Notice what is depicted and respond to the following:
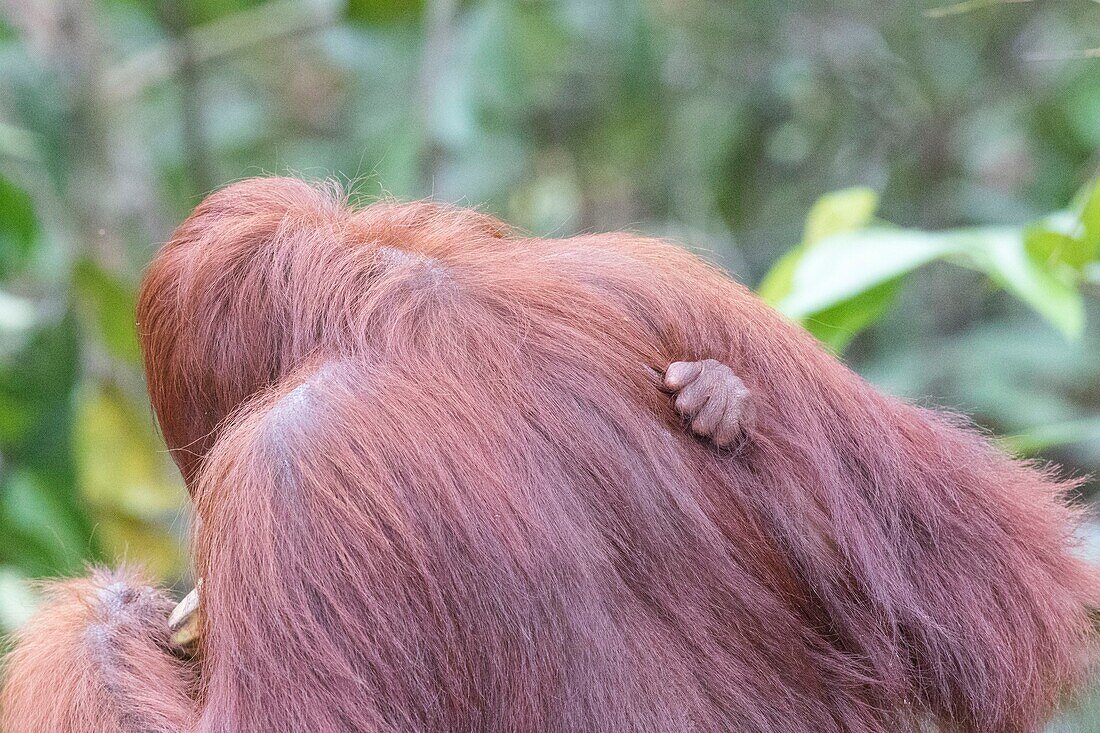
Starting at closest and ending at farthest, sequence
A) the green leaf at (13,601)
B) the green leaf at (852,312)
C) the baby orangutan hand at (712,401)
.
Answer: the baby orangutan hand at (712,401)
the green leaf at (852,312)
the green leaf at (13,601)

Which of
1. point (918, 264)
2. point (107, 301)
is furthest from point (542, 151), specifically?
point (918, 264)

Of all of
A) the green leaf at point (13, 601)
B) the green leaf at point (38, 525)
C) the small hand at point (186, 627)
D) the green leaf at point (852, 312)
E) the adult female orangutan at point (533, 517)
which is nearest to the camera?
the adult female orangutan at point (533, 517)


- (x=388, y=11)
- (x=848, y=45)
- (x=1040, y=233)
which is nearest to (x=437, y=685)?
(x=1040, y=233)

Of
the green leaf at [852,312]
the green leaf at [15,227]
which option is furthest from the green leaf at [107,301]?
the green leaf at [852,312]

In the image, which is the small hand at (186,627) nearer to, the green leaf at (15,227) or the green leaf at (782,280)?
the green leaf at (782,280)

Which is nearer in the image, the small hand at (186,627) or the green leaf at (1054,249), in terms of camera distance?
the small hand at (186,627)

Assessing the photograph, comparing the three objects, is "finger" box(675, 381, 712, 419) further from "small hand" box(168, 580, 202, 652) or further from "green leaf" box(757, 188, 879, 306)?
"green leaf" box(757, 188, 879, 306)

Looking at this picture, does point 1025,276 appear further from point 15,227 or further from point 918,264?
point 15,227
